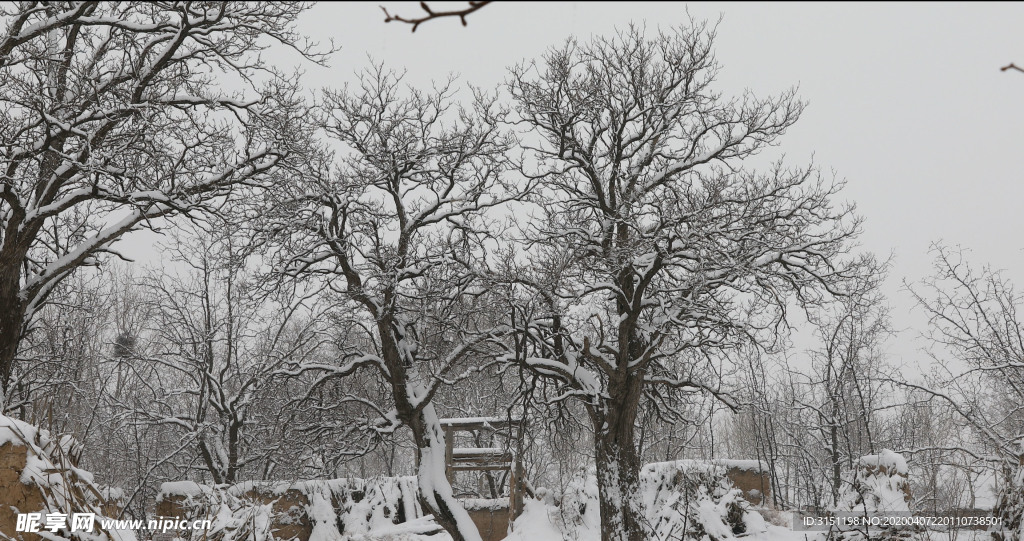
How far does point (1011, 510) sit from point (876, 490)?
1.27m

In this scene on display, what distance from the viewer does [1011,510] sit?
18.1 feet

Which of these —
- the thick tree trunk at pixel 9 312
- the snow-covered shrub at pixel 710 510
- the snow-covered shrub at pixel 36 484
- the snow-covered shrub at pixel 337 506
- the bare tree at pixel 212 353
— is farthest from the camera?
the bare tree at pixel 212 353

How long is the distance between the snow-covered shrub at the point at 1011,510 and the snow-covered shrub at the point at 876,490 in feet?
2.68

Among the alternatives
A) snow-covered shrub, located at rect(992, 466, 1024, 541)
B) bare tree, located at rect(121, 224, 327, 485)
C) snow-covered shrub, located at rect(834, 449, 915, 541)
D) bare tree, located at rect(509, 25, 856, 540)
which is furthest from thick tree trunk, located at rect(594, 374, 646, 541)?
bare tree, located at rect(121, 224, 327, 485)

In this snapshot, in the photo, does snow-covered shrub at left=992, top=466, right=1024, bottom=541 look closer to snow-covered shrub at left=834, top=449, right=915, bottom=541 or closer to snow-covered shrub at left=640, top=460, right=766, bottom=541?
snow-covered shrub at left=834, top=449, right=915, bottom=541

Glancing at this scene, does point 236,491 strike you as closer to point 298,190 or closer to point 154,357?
point 298,190

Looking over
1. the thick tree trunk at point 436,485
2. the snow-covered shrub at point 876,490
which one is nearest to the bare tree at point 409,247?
the thick tree trunk at point 436,485

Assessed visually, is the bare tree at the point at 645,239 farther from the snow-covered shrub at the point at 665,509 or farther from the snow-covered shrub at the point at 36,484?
the snow-covered shrub at the point at 36,484

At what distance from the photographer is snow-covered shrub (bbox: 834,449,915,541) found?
6.46 meters

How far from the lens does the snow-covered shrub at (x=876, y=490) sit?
21.2 feet

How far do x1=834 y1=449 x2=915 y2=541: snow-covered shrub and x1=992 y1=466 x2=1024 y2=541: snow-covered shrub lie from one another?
816 millimetres

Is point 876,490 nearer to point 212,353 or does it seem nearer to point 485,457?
point 485,457

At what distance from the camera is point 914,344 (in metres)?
16.8

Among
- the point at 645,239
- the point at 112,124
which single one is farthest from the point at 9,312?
the point at 645,239
